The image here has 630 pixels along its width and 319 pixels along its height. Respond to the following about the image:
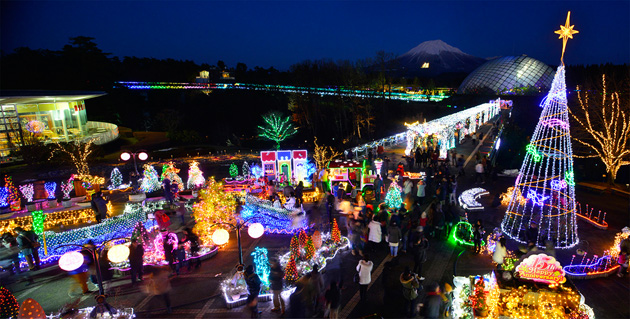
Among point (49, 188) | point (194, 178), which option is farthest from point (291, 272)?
point (49, 188)

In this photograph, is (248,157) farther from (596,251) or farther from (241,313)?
(596,251)

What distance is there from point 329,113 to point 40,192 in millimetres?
35421

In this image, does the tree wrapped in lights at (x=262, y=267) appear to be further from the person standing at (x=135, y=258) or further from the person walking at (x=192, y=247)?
the person standing at (x=135, y=258)

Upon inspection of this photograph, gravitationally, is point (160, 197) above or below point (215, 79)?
below

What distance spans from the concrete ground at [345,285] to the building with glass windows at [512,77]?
40.5 meters

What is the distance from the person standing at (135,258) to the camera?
8930 millimetres

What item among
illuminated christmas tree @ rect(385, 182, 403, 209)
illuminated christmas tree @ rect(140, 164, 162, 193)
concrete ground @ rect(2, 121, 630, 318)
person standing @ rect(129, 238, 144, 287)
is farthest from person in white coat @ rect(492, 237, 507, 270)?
illuminated christmas tree @ rect(140, 164, 162, 193)

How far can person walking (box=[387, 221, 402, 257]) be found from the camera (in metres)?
9.55

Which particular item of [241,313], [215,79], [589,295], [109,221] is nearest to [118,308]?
[241,313]

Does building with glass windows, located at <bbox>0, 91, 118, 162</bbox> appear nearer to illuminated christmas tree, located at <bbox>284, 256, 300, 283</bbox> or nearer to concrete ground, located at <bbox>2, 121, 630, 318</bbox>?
concrete ground, located at <bbox>2, 121, 630, 318</bbox>

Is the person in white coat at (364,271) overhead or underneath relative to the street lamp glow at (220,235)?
underneath

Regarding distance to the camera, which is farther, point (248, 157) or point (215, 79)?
point (215, 79)

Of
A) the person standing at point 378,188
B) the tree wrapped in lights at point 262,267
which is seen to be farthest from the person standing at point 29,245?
the person standing at point 378,188

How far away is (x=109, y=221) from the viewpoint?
11.9 meters
